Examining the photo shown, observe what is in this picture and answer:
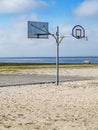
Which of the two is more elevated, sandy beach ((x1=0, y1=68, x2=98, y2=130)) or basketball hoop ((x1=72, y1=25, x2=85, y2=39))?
basketball hoop ((x1=72, y1=25, x2=85, y2=39))

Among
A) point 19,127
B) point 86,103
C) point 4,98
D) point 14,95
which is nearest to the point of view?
point 19,127

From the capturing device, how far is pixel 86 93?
19.4 metres

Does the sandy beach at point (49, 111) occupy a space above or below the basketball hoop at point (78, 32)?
below

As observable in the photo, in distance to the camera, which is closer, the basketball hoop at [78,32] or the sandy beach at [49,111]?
the sandy beach at [49,111]

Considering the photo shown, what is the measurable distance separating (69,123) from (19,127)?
1512 millimetres

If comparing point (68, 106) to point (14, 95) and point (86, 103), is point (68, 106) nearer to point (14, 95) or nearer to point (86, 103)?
point (86, 103)

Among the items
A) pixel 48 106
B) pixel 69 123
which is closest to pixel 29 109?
pixel 48 106

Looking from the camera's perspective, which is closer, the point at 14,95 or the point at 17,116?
the point at 17,116

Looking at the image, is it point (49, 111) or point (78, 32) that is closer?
point (49, 111)

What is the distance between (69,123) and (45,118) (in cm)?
105

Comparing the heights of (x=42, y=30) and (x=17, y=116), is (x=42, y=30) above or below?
above

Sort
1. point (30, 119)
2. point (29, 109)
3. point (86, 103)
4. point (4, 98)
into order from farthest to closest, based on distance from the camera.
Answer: point (4, 98) < point (86, 103) < point (29, 109) < point (30, 119)

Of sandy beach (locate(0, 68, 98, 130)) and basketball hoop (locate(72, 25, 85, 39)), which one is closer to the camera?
sandy beach (locate(0, 68, 98, 130))

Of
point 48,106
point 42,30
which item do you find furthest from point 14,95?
point 42,30
